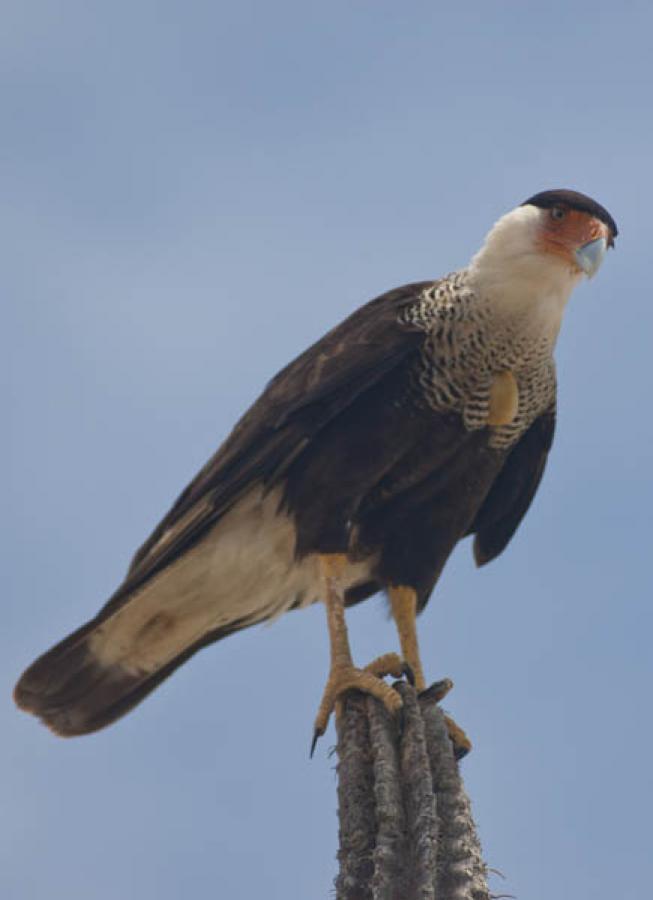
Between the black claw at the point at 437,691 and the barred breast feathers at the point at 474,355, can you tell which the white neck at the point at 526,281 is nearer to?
the barred breast feathers at the point at 474,355

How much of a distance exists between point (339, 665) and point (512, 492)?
55.9 inches

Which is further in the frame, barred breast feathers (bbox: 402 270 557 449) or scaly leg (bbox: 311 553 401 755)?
barred breast feathers (bbox: 402 270 557 449)

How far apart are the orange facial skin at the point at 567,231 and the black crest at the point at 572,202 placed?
17 mm

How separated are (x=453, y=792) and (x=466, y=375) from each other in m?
2.11

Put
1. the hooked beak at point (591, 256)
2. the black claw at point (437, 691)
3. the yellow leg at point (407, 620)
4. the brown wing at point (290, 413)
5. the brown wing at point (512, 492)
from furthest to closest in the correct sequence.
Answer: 1. the brown wing at point (512, 492)
2. the yellow leg at point (407, 620)
3. the hooked beak at point (591, 256)
4. the brown wing at point (290, 413)
5. the black claw at point (437, 691)

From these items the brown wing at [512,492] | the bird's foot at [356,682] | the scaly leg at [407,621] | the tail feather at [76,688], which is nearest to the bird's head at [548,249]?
the brown wing at [512,492]

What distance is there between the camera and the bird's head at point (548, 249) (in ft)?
19.3

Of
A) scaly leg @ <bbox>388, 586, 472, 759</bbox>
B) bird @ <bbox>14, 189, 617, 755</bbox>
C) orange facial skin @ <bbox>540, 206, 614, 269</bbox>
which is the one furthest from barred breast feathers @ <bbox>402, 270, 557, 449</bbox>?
scaly leg @ <bbox>388, 586, 472, 759</bbox>

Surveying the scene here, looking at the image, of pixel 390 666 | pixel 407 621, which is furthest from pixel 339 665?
pixel 407 621

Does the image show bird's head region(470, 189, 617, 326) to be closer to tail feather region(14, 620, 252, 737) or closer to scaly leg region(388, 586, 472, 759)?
scaly leg region(388, 586, 472, 759)

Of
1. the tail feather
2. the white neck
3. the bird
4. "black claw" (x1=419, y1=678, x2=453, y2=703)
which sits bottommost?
"black claw" (x1=419, y1=678, x2=453, y2=703)

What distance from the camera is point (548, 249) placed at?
5.89 m

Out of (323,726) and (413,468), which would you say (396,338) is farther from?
(323,726)

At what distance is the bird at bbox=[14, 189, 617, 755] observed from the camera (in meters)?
5.63
